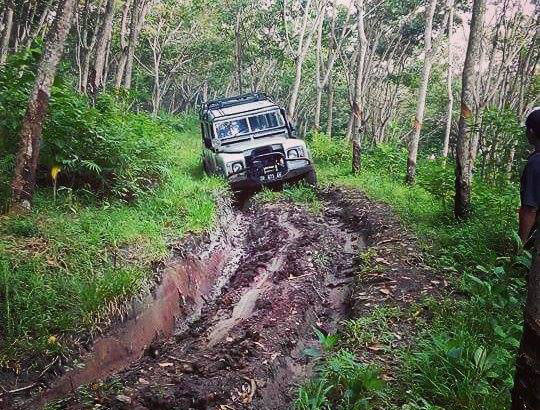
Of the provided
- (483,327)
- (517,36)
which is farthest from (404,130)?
(483,327)

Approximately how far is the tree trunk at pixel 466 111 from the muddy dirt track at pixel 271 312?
1018mm

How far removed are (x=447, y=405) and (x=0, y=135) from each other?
641 cm

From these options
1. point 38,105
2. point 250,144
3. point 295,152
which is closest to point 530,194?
point 38,105

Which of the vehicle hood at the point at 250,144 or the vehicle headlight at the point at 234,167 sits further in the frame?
the vehicle hood at the point at 250,144

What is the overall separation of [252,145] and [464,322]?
289 inches

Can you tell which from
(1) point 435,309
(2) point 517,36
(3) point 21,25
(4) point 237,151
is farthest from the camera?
(3) point 21,25

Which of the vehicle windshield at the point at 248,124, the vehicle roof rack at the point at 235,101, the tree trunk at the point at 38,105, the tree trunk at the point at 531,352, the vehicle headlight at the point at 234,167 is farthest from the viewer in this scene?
the vehicle roof rack at the point at 235,101

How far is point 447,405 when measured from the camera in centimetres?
309

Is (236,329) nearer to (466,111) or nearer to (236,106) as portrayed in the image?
(466,111)

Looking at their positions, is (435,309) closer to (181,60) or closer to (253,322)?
(253,322)

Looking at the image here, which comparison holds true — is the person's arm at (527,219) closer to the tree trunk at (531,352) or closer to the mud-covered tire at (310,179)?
the tree trunk at (531,352)

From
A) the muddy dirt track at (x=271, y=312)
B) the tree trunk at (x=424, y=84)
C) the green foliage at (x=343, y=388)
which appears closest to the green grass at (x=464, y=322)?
the green foliage at (x=343, y=388)

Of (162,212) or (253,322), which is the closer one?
(253,322)

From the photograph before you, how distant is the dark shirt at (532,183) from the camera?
360 centimetres
